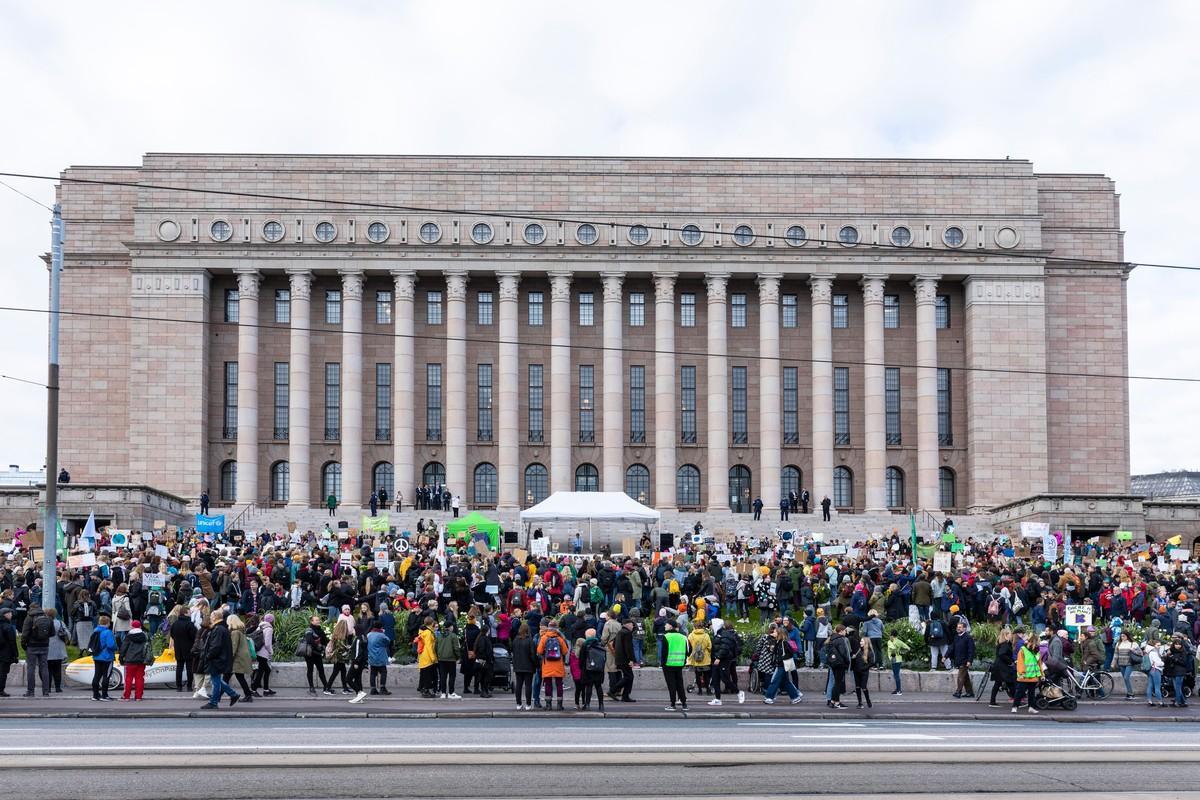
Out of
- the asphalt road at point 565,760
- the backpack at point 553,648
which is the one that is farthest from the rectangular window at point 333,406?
the asphalt road at point 565,760

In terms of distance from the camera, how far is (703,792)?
18578 millimetres

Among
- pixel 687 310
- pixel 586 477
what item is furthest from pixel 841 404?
pixel 586 477

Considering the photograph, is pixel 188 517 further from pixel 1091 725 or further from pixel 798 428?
pixel 1091 725

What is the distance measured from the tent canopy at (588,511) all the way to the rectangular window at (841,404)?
28.0m

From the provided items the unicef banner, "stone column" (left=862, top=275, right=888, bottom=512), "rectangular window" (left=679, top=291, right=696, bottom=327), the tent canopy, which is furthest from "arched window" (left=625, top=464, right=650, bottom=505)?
the unicef banner

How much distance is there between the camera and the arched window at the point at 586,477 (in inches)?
3182

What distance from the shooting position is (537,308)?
81.1 m

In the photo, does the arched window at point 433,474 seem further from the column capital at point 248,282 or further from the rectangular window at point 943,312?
the rectangular window at point 943,312

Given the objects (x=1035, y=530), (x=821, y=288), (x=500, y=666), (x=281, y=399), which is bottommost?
(x=500, y=666)

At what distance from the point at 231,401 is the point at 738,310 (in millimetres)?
26140

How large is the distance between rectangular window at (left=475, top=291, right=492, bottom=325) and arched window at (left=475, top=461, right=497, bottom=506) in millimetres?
7254

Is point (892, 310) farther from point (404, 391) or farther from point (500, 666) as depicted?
point (500, 666)

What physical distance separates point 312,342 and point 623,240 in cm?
1655

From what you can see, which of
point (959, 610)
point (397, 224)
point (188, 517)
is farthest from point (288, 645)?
point (397, 224)
